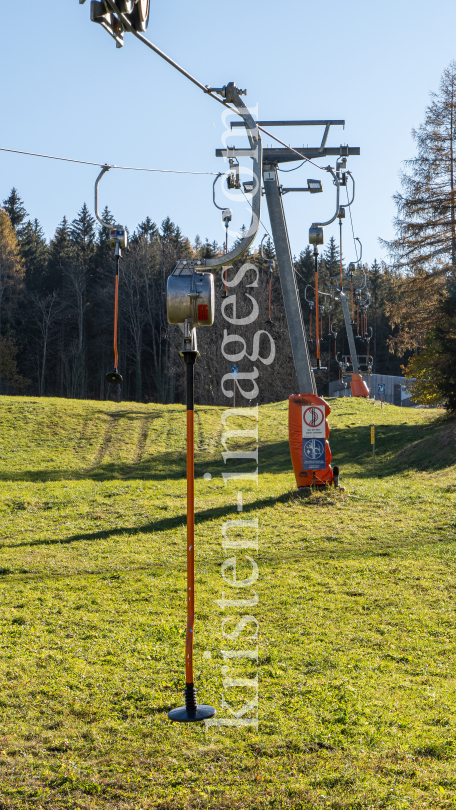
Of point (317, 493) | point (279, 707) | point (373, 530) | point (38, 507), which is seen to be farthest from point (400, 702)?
point (38, 507)

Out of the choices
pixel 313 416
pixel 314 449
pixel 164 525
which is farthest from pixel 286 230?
pixel 164 525

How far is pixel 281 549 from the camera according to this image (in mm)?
10164

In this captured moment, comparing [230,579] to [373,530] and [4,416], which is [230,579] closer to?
[373,530]

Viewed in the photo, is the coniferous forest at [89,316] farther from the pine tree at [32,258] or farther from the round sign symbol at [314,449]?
the round sign symbol at [314,449]

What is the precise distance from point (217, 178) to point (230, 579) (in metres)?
4.85

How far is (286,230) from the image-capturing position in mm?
13750

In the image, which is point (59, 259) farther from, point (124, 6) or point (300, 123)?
point (124, 6)

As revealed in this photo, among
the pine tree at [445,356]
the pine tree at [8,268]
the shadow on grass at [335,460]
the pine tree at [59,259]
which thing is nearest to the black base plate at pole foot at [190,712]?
the shadow on grass at [335,460]

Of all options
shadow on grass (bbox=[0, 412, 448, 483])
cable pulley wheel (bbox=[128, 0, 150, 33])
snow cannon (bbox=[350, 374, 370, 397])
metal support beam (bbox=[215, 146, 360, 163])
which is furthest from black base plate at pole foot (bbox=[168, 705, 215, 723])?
snow cannon (bbox=[350, 374, 370, 397])

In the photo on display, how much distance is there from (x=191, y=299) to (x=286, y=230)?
1028 cm

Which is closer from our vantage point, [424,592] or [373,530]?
[424,592]

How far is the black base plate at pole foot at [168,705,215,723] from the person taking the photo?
4215mm

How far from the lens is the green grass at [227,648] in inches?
143

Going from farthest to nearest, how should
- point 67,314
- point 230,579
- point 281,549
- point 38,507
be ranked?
point 67,314, point 38,507, point 281,549, point 230,579
